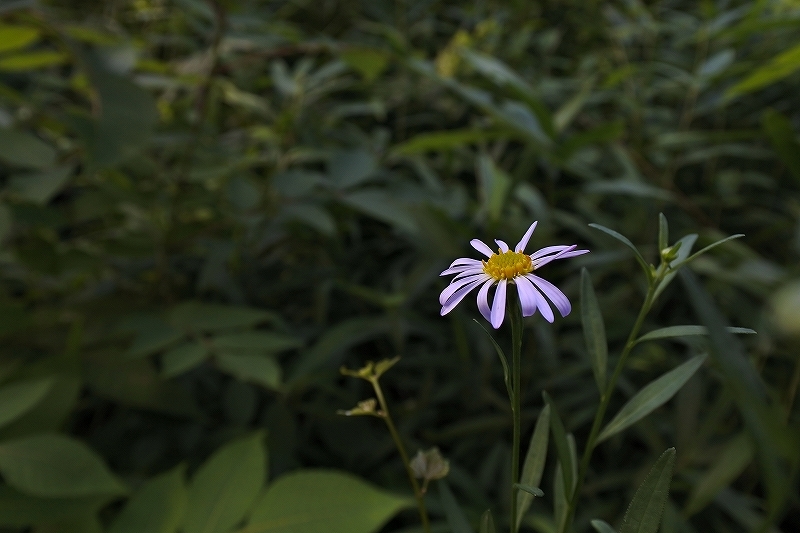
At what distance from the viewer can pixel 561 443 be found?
7.9 inches

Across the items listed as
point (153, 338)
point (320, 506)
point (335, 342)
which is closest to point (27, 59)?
point (153, 338)

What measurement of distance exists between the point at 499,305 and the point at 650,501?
0.07 m

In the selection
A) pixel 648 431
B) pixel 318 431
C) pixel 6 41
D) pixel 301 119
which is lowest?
pixel 318 431

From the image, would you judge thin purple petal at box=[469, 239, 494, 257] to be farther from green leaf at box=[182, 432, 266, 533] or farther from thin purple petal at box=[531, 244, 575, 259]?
green leaf at box=[182, 432, 266, 533]

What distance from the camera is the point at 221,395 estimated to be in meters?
0.74

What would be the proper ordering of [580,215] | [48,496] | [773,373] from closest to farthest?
[48,496] → [773,373] → [580,215]

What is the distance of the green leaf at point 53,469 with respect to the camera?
0.44 m

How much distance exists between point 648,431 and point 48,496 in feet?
1.77

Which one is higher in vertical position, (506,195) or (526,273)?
(526,273)

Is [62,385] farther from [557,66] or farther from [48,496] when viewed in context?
[557,66]

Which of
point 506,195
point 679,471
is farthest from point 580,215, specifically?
point 679,471

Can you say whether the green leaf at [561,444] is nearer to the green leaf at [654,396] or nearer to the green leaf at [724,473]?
the green leaf at [654,396]

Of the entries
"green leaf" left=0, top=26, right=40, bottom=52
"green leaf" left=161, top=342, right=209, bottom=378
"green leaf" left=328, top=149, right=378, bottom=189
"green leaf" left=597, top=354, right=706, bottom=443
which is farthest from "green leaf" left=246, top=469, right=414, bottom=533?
"green leaf" left=0, top=26, right=40, bottom=52

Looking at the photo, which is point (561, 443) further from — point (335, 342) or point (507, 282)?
point (335, 342)
